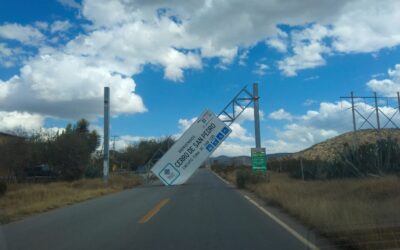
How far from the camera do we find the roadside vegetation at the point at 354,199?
10.5 meters

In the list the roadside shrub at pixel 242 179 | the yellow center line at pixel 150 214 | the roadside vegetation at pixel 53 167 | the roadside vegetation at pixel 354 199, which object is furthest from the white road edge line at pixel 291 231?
the roadside shrub at pixel 242 179

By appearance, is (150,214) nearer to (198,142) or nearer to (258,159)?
(198,142)

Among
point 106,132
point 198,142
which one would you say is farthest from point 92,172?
point 198,142

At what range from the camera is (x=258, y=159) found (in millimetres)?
38500

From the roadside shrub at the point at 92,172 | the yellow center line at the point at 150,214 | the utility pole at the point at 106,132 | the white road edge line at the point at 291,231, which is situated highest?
the utility pole at the point at 106,132

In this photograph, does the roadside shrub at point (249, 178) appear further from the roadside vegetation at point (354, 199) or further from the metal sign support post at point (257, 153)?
the metal sign support post at point (257, 153)

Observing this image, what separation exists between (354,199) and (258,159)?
2106cm

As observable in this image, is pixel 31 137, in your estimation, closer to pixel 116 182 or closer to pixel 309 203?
pixel 116 182

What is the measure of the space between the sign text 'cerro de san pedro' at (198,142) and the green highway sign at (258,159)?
8.26 feet

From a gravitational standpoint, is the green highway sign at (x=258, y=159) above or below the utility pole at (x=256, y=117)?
below

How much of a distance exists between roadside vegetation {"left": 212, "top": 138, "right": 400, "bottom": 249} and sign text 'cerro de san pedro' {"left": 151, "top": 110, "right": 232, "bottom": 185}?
3319mm

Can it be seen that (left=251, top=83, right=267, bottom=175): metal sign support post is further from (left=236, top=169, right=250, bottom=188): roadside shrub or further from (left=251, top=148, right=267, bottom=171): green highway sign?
(left=236, top=169, right=250, bottom=188): roadside shrub

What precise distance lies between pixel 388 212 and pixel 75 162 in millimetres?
51983

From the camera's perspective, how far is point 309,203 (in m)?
16.8
